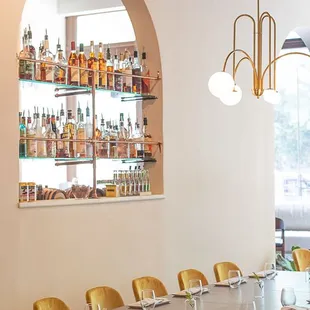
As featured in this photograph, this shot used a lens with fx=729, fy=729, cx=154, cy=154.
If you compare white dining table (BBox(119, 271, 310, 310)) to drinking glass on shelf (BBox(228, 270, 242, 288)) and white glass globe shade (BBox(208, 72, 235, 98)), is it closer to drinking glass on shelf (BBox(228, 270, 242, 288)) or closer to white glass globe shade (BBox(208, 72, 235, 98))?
drinking glass on shelf (BBox(228, 270, 242, 288))

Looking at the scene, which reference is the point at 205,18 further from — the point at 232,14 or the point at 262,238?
the point at 262,238

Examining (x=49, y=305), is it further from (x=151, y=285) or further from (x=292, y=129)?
(x=292, y=129)

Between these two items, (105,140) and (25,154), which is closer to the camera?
(25,154)

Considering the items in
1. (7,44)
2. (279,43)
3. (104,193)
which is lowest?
(104,193)

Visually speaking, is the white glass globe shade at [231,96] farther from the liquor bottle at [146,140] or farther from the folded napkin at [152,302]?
the liquor bottle at [146,140]

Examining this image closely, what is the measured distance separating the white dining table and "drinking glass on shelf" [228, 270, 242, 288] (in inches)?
1.5

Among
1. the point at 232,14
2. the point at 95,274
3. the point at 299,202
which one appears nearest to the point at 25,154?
the point at 95,274

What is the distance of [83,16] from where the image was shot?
9539 mm

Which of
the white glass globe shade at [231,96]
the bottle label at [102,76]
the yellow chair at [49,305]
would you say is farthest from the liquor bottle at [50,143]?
the yellow chair at [49,305]

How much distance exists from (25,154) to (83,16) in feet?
14.6

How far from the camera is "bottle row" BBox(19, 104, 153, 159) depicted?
18.3 feet

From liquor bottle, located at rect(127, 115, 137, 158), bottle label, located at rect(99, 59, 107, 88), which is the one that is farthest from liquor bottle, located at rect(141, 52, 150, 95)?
bottle label, located at rect(99, 59, 107, 88)

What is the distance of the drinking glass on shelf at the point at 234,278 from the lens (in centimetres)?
533

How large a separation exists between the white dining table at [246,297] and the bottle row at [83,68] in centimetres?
200
